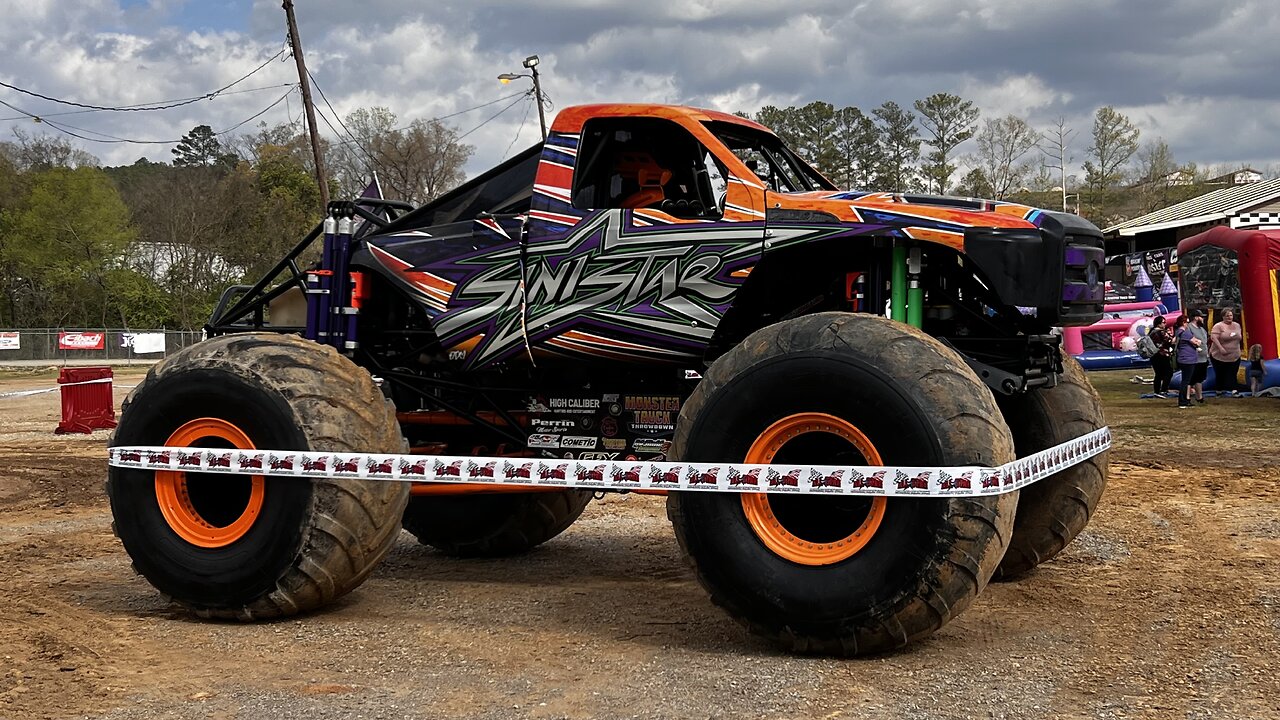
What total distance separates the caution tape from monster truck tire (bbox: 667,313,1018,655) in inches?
2.6

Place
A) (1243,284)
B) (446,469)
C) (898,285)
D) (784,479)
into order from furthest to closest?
(1243,284), (446,469), (898,285), (784,479)

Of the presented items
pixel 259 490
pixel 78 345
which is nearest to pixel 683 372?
Result: pixel 259 490

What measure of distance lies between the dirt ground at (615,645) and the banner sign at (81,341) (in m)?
45.0

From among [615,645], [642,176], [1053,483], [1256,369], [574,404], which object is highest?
[642,176]

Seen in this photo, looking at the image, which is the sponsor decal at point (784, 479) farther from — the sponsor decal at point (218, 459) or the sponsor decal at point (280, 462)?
the sponsor decal at point (218, 459)

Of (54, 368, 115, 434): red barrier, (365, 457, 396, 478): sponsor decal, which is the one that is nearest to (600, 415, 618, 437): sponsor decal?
(365, 457, 396, 478): sponsor decal

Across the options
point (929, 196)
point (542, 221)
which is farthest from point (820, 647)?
point (542, 221)

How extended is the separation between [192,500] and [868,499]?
11.8ft

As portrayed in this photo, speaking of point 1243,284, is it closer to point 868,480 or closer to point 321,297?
point 321,297

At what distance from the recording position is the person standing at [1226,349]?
799 inches

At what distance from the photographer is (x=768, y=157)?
7070 millimetres

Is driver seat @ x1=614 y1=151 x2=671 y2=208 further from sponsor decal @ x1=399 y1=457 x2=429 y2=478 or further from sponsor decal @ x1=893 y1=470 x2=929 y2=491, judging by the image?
sponsor decal @ x1=893 y1=470 x2=929 y2=491

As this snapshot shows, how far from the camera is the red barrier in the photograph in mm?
17656

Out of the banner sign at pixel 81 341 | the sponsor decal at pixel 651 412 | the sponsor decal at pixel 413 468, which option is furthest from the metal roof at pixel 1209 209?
the banner sign at pixel 81 341
